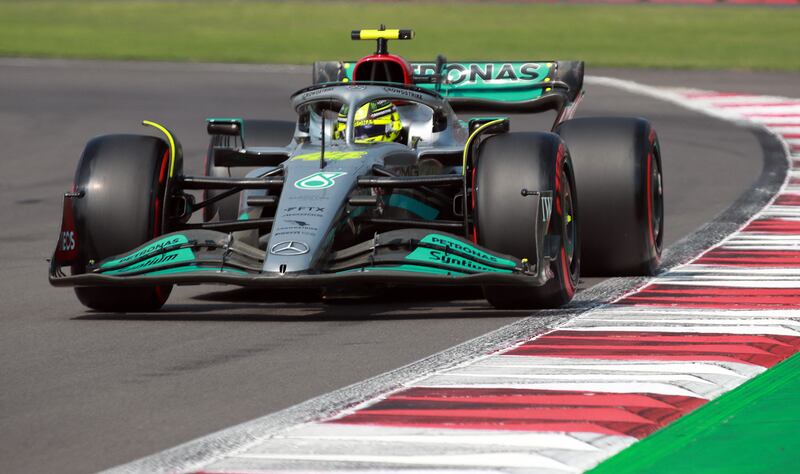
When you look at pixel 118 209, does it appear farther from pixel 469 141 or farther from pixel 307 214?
pixel 469 141

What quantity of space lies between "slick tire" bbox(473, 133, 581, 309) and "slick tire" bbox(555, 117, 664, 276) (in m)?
1.14

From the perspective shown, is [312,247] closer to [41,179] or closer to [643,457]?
[643,457]

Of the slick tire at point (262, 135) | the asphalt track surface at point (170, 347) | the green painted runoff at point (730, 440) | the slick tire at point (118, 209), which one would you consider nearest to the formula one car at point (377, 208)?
the slick tire at point (118, 209)

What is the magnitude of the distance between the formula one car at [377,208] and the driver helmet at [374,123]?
0.03 ft

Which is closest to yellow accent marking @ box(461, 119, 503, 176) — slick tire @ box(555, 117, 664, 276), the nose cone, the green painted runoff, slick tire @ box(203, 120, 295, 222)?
the nose cone

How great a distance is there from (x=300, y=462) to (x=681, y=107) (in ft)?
→ 65.8

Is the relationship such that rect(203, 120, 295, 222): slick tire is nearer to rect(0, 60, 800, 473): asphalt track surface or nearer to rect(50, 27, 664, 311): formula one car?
rect(50, 27, 664, 311): formula one car

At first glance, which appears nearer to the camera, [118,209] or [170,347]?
[170,347]

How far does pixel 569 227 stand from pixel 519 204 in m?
0.91

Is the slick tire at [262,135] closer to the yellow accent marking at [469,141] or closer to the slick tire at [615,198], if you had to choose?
the slick tire at [615,198]

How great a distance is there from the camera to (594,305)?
9125 millimetres

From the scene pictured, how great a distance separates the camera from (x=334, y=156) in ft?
30.2

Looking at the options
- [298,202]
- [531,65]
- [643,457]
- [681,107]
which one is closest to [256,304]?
[298,202]

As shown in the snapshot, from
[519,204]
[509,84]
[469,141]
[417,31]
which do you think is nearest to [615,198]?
[469,141]
